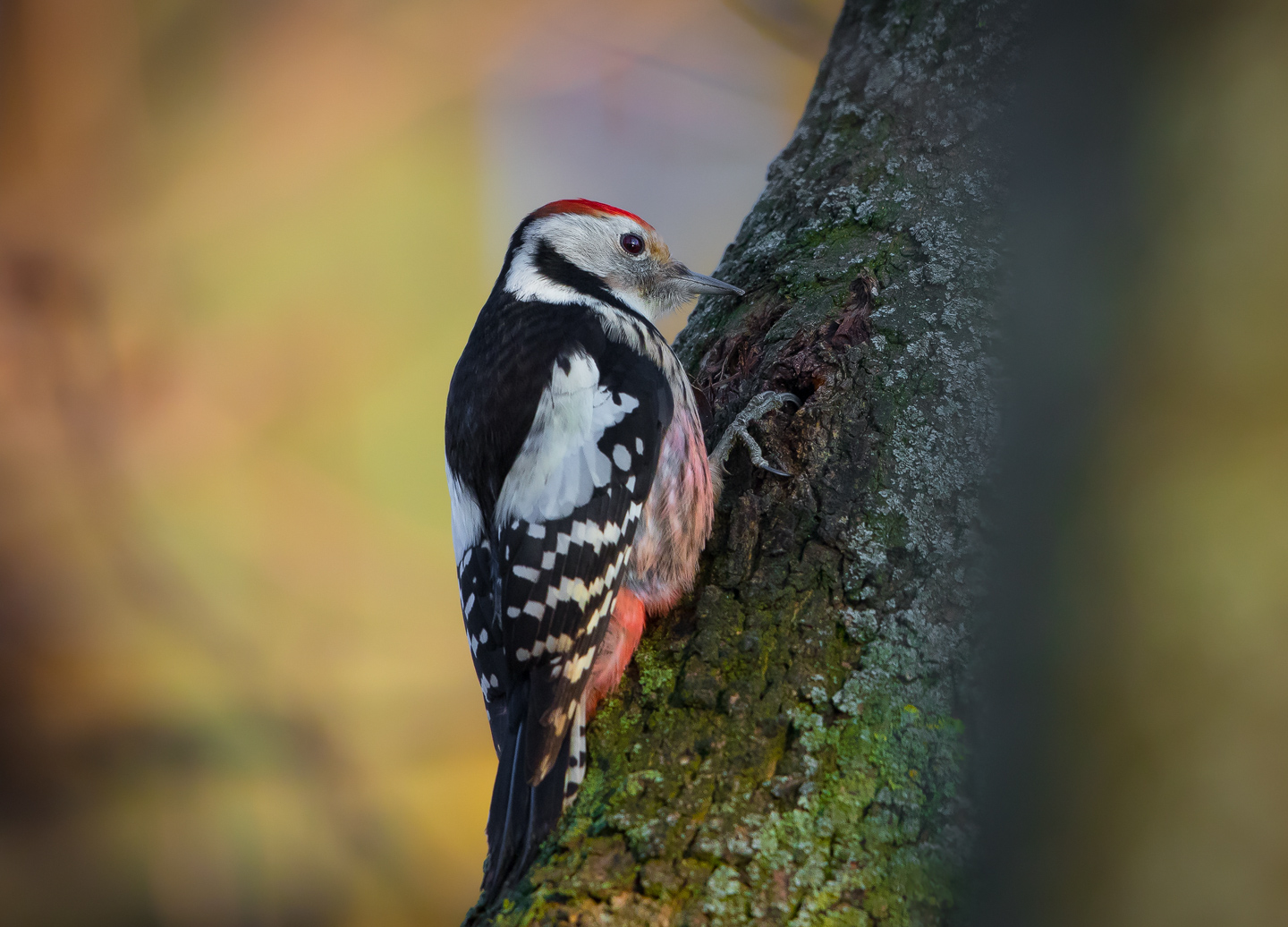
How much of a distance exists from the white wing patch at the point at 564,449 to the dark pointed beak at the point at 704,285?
0.52m

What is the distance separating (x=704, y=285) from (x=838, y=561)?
3.93 feet

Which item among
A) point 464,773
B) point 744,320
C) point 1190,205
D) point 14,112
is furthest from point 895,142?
point 14,112

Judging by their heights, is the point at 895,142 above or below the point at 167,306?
above

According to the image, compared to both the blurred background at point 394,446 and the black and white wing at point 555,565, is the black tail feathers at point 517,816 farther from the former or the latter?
the blurred background at point 394,446

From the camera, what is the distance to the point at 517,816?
166cm

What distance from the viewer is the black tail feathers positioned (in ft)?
5.08

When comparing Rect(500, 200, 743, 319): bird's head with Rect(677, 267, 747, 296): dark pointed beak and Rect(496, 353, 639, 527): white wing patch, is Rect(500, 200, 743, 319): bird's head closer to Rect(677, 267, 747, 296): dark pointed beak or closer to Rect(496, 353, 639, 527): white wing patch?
Rect(677, 267, 747, 296): dark pointed beak

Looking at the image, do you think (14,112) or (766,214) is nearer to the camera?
(766,214)

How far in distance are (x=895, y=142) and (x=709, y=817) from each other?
198 centimetres

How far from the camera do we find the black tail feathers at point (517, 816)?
5.08 feet

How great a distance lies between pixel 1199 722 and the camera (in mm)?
910

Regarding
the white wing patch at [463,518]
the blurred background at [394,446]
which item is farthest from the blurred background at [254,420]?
the white wing patch at [463,518]

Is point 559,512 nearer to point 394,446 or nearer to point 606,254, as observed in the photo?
point 606,254

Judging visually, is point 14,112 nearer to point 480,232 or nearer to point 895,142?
point 480,232
